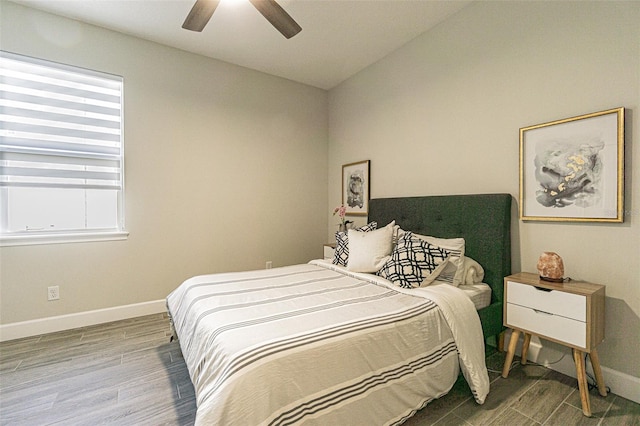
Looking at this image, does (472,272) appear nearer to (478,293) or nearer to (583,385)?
(478,293)

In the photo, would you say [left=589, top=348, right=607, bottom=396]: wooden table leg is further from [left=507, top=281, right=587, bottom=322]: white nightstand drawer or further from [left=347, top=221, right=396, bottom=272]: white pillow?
[left=347, top=221, right=396, bottom=272]: white pillow

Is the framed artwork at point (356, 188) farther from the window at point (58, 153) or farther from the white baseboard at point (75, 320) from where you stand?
the window at point (58, 153)

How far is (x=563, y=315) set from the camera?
5.54 ft

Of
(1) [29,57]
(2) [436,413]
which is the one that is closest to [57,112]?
(1) [29,57]

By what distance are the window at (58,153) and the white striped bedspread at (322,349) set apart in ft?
5.20

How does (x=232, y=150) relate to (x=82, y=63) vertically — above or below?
below

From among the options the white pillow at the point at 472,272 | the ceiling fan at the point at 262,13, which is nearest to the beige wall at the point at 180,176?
the ceiling fan at the point at 262,13

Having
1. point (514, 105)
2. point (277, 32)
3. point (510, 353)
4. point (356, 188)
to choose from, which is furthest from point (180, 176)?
point (510, 353)

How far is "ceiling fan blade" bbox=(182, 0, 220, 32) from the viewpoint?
5.97 ft

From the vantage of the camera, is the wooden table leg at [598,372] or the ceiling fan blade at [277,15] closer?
the wooden table leg at [598,372]

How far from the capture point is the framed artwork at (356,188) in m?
3.65

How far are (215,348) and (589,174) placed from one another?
244 centimetres

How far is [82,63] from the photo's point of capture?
273cm

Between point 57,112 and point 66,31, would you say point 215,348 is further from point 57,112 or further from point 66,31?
point 66,31
